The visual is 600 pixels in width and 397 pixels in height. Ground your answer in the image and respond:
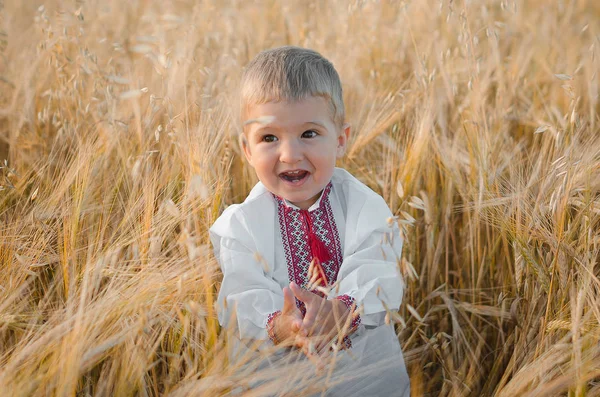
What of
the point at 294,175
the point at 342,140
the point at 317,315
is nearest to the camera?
the point at 317,315

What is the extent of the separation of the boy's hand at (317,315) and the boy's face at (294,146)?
1.01 feet

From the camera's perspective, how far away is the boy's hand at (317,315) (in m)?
1.33

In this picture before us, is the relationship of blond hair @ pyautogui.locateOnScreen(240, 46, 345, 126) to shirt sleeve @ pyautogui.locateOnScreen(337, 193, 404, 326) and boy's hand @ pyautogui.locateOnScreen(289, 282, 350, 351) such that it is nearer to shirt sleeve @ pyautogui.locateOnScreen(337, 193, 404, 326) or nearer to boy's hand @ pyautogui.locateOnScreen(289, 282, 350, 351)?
shirt sleeve @ pyautogui.locateOnScreen(337, 193, 404, 326)

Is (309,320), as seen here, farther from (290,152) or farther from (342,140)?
(342,140)

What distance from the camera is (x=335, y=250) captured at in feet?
5.31

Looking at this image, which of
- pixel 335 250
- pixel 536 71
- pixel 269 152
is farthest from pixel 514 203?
pixel 536 71

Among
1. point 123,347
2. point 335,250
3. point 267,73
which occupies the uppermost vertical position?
point 267,73

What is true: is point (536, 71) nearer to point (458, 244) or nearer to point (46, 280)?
point (458, 244)

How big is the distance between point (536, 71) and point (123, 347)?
2.33m

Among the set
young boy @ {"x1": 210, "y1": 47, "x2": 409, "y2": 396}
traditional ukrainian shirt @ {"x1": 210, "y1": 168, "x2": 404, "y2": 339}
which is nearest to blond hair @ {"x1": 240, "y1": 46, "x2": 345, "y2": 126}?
young boy @ {"x1": 210, "y1": 47, "x2": 409, "y2": 396}

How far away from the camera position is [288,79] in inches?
58.4

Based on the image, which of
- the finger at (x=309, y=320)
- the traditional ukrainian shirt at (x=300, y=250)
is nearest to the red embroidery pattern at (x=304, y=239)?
the traditional ukrainian shirt at (x=300, y=250)

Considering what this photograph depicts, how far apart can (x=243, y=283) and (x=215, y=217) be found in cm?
21

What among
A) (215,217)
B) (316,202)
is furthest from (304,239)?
(215,217)
